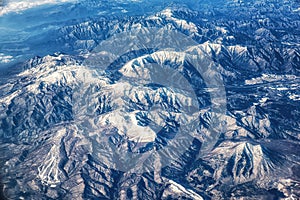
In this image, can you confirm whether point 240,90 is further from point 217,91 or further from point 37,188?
point 37,188

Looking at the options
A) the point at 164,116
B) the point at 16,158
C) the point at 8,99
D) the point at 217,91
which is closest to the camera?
the point at 16,158

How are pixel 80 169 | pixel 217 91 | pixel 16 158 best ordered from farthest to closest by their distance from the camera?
pixel 217 91
pixel 16 158
pixel 80 169

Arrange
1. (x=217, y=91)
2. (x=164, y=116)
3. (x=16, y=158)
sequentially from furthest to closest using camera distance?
(x=217, y=91)
(x=164, y=116)
(x=16, y=158)

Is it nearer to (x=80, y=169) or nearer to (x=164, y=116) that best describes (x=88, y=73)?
(x=164, y=116)

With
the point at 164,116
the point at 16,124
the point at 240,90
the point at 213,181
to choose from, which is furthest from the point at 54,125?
the point at 240,90

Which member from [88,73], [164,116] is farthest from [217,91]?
[88,73]

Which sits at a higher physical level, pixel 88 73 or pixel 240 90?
pixel 88 73

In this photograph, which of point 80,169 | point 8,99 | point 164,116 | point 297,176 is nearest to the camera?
point 297,176

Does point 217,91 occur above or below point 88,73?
below

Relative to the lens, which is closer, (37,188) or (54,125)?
(37,188)
